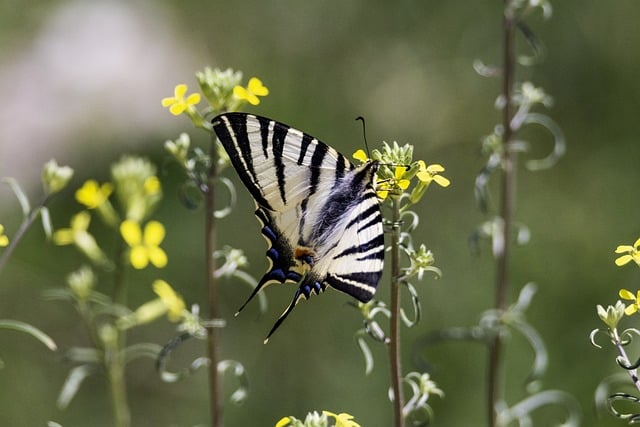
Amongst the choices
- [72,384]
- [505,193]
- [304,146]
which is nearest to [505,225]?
[505,193]

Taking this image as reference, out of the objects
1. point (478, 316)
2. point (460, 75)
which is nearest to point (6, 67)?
point (460, 75)

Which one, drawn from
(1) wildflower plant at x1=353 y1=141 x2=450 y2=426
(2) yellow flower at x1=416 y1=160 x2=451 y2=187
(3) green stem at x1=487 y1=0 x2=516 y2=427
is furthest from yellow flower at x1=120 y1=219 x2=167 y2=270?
(3) green stem at x1=487 y1=0 x2=516 y2=427

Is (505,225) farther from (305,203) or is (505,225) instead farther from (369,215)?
(369,215)

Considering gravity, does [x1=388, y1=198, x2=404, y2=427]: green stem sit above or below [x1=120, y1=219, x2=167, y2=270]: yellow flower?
below

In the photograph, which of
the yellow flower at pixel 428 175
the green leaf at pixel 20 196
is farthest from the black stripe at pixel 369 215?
the green leaf at pixel 20 196

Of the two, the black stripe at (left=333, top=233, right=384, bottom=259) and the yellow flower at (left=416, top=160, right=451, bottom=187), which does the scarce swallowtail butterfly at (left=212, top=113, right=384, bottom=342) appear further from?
the yellow flower at (left=416, top=160, right=451, bottom=187)

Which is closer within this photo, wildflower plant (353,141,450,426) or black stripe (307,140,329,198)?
wildflower plant (353,141,450,426)
